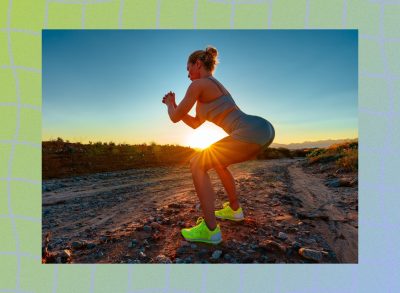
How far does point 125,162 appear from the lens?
6488mm

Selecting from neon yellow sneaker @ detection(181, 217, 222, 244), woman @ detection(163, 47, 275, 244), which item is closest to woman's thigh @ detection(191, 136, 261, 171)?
woman @ detection(163, 47, 275, 244)

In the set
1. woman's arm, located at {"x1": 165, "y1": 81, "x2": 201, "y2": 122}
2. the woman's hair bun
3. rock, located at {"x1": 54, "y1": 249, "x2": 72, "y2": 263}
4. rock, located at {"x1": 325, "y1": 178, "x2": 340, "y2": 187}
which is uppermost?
the woman's hair bun

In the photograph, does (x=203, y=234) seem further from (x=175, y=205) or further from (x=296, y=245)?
(x=175, y=205)

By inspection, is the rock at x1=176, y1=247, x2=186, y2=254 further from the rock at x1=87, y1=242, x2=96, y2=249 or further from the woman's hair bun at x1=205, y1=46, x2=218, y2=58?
the woman's hair bun at x1=205, y1=46, x2=218, y2=58

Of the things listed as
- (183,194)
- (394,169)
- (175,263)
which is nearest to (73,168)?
(183,194)

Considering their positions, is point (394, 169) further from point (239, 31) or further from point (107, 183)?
point (107, 183)

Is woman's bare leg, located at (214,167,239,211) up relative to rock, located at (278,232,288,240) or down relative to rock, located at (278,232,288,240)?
up

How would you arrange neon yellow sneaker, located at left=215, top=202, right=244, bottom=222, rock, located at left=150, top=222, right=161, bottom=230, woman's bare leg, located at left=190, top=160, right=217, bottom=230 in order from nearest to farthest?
woman's bare leg, located at left=190, top=160, right=217, bottom=230, rock, located at left=150, top=222, right=161, bottom=230, neon yellow sneaker, located at left=215, top=202, right=244, bottom=222

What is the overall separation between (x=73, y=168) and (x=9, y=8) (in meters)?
2.71

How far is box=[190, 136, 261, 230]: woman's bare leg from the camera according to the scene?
8.66 feet

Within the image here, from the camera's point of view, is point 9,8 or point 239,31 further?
point 239,31

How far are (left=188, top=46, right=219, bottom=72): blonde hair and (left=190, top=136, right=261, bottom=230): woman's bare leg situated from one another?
1.90 ft

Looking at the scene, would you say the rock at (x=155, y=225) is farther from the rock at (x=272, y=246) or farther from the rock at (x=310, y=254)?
the rock at (x=310, y=254)

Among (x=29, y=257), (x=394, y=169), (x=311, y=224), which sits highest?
(x=394, y=169)
